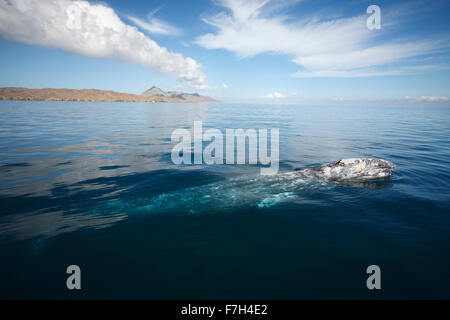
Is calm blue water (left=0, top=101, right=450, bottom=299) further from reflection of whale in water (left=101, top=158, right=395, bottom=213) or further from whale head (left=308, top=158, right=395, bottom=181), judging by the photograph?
whale head (left=308, top=158, right=395, bottom=181)

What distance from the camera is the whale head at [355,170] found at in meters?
9.61

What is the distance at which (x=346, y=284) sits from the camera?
4.07m

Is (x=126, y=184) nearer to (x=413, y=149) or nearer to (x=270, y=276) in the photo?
(x=270, y=276)

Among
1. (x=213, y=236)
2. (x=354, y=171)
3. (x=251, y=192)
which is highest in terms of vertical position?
(x=354, y=171)

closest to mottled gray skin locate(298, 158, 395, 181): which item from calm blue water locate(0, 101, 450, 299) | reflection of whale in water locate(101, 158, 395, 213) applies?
reflection of whale in water locate(101, 158, 395, 213)

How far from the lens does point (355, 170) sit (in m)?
9.65

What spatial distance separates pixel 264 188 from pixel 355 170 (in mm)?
4757

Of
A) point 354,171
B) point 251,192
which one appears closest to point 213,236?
point 251,192

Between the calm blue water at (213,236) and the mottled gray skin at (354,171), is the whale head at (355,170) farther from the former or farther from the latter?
the calm blue water at (213,236)

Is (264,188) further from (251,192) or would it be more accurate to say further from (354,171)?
(354,171)

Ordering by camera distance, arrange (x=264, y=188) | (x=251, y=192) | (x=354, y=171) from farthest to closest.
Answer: (x=354, y=171) < (x=264, y=188) < (x=251, y=192)

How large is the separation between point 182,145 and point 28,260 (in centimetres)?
1361

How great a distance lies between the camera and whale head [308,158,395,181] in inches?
378
